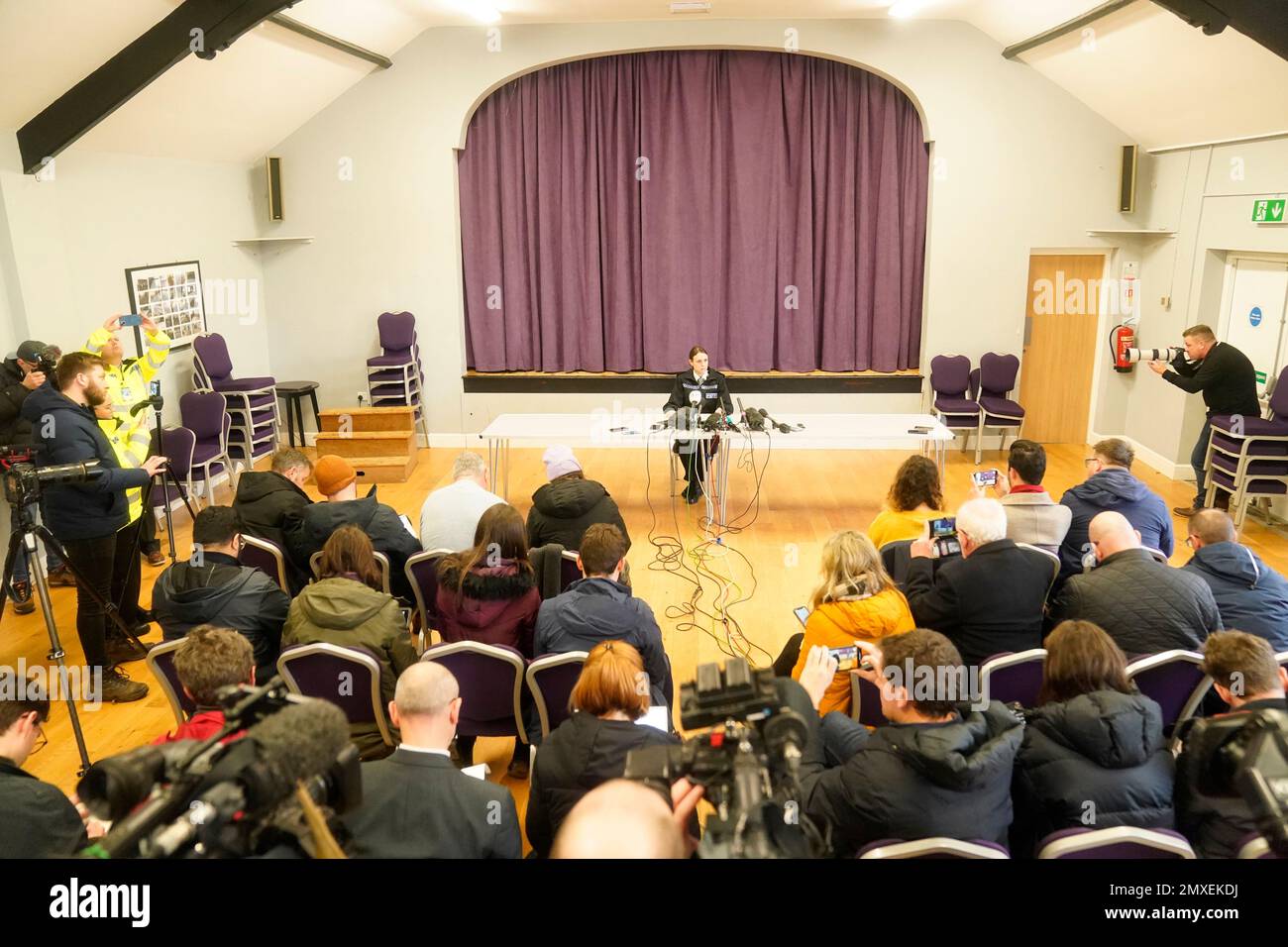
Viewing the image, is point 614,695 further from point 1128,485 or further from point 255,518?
point 1128,485

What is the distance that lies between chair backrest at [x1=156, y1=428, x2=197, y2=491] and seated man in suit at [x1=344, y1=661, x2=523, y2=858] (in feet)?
15.8

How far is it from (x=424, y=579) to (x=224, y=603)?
93cm

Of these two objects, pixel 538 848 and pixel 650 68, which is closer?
pixel 538 848

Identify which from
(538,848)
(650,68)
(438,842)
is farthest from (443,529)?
(650,68)

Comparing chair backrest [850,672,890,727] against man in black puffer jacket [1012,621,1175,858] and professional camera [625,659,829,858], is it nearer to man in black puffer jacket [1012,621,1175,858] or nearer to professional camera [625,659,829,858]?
man in black puffer jacket [1012,621,1175,858]

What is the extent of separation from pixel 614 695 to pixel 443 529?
2.14 metres

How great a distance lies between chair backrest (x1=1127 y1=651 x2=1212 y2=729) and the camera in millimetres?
2979

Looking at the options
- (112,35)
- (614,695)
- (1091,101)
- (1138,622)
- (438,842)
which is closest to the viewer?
(438,842)

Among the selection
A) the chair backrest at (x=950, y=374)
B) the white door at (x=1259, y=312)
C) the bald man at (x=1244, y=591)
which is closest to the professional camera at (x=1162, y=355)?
the white door at (x=1259, y=312)

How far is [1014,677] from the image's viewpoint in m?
3.12

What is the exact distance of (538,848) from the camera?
2557 millimetres

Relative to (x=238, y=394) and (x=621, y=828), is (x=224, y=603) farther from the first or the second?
(x=238, y=394)

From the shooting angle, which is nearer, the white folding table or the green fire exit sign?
the green fire exit sign

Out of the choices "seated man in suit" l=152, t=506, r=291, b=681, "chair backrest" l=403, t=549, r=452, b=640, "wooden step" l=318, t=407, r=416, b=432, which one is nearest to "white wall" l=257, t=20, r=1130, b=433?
"wooden step" l=318, t=407, r=416, b=432
